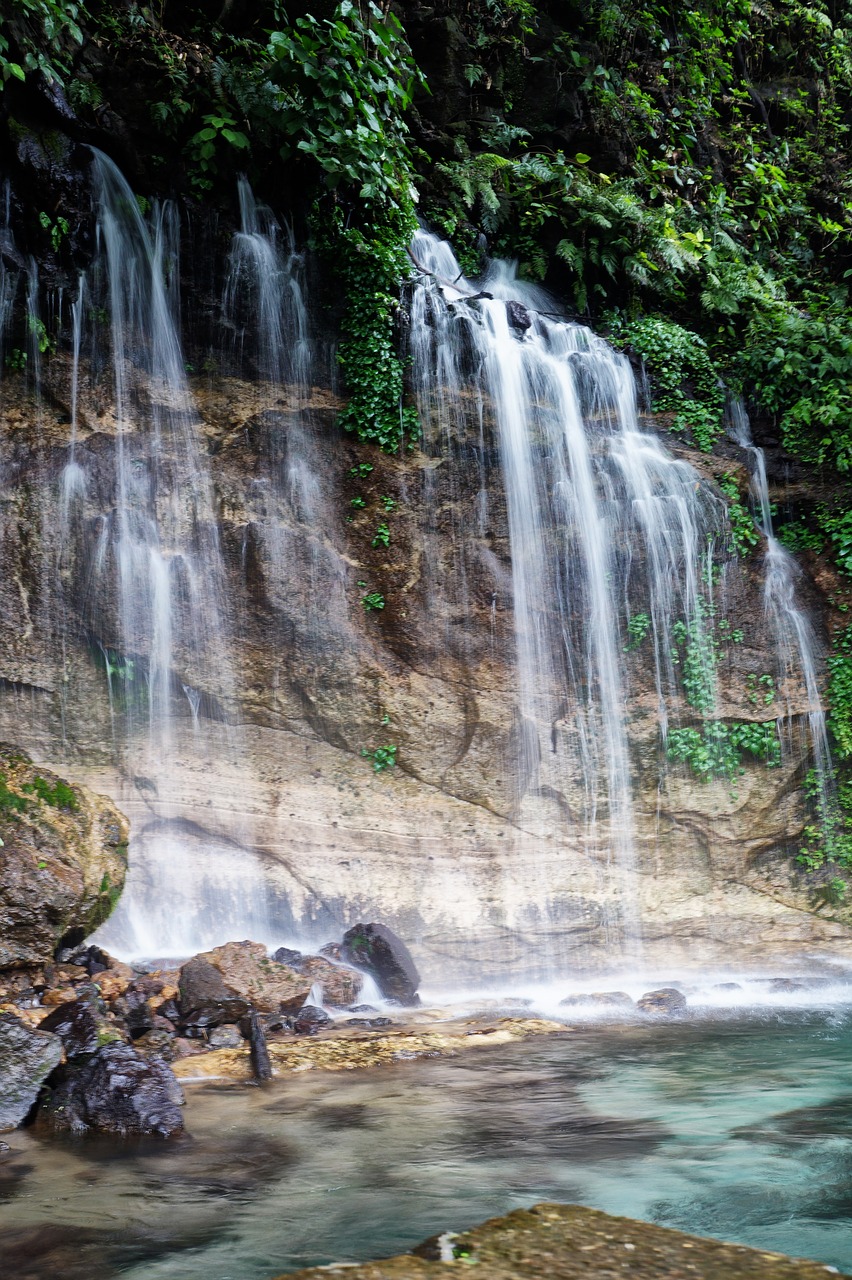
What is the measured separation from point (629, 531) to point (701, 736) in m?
2.68

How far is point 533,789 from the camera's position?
36.9 feet

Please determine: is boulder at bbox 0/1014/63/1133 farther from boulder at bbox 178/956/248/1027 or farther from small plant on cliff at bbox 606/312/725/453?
small plant on cliff at bbox 606/312/725/453

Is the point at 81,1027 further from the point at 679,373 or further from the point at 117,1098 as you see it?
the point at 679,373

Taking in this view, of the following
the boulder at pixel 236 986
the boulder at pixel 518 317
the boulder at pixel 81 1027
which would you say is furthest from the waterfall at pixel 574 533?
the boulder at pixel 81 1027

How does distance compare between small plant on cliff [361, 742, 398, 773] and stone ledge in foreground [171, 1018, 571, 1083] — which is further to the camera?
small plant on cliff [361, 742, 398, 773]

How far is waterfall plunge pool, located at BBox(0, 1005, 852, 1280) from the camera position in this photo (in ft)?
12.6

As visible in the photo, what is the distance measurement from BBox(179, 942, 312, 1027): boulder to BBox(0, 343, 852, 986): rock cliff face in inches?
83.3

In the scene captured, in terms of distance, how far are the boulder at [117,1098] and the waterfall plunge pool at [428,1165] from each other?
16 centimetres

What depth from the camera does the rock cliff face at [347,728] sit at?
10.5 m

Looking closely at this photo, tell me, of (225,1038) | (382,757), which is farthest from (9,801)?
(382,757)

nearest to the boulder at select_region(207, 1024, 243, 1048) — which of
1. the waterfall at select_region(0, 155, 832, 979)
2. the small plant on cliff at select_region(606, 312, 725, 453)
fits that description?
the waterfall at select_region(0, 155, 832, 979)

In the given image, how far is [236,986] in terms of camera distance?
7.76 m

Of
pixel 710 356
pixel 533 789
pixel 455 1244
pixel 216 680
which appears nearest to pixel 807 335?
pixel 710 356

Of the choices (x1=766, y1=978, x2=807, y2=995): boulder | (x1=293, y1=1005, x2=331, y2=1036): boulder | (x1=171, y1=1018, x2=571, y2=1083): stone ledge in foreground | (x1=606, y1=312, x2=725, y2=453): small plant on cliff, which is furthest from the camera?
(x1=606, y1=312, x2=725, y2=453): small plant on cliff
